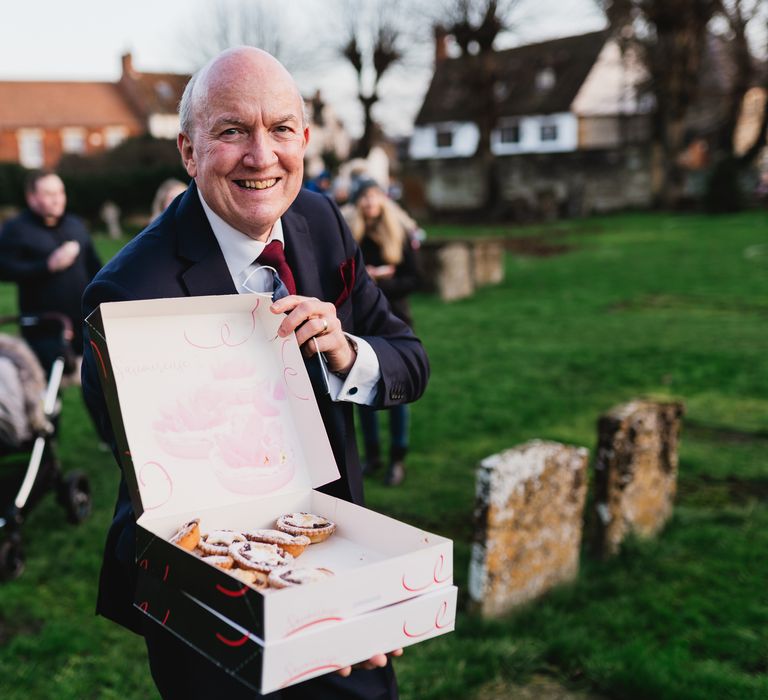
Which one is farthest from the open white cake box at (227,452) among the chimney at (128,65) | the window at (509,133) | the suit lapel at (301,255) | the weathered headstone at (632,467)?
the chimney at (128,65)

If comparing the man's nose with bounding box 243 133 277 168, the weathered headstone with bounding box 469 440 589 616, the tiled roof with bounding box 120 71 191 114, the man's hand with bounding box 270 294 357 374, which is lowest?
the weathered headstone with bounding box 469 440 589 616

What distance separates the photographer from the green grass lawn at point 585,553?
3.98 m

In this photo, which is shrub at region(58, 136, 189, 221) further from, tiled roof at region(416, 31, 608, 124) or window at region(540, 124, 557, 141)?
window at region(540, 124, 557, 141)

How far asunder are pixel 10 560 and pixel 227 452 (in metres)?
3.99

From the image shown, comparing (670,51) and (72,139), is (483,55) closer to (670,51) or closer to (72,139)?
(670,51)

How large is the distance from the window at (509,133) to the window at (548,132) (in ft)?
5.68

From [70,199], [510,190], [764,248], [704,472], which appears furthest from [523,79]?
[704,472]

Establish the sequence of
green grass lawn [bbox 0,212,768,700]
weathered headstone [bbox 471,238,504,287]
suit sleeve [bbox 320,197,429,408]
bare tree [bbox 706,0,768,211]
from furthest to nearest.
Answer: bare tree [bbox 706,0,768,211] → weathered headstone [bbox 471,238,504,287] → green grass lawn [bbox 0,212,768,700] → suit sleeve [bbox 320,197,429,408]

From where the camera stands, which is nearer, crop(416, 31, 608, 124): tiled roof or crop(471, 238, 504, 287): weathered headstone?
crop(471, 238, 504, 287): weathered headstone

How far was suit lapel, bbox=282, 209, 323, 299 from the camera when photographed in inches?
84.8

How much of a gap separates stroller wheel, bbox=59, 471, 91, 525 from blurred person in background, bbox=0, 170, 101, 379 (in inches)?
47.2

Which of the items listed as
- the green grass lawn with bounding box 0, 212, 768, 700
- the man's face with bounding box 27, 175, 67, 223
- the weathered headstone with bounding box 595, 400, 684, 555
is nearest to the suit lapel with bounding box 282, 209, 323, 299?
the green grass lawn with bounding box 0, 212, 768, 700

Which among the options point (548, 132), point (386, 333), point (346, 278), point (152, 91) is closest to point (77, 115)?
point (152, 91)

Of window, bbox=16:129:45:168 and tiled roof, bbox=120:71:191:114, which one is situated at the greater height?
tiled roof, bbox=120:71:191:114
